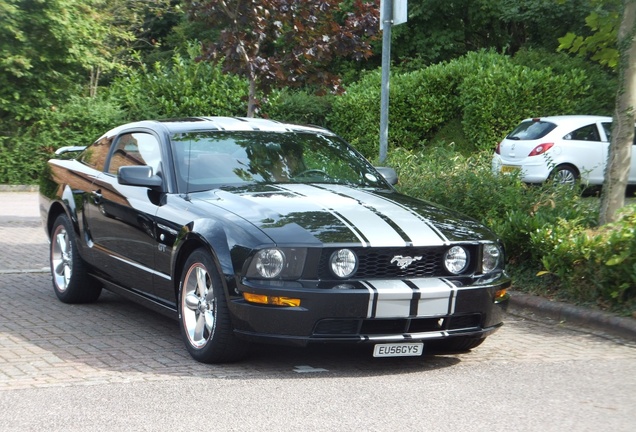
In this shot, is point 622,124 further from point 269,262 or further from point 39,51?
point 39,51

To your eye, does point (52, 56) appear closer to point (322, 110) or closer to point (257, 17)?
point (322, 110)

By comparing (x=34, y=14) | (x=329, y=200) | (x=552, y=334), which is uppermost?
(x=34, y=14)

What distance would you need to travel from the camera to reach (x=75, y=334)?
25.7 ft

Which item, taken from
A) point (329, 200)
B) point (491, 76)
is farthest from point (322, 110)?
point (329, 200)

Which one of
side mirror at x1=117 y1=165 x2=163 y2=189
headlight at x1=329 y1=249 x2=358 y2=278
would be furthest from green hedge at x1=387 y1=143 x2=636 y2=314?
side mirror at x1=117 y1=165 x2=163 y2=189

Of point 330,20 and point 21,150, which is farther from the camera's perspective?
point 21,150

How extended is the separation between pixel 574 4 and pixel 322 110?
7.38 metres

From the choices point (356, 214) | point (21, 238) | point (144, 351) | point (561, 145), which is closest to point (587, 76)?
point (561, 145)

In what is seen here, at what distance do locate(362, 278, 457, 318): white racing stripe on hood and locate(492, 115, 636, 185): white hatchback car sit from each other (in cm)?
1383

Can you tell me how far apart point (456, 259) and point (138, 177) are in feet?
7.74

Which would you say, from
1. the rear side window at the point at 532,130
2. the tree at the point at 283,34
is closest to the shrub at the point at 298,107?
the rear side window at the point at 532,130

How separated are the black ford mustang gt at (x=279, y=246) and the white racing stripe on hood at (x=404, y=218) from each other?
1 centimetres

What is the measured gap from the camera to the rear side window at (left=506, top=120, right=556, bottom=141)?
2056cm

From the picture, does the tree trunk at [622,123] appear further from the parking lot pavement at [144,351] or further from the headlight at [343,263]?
the headlight at [343,263]
